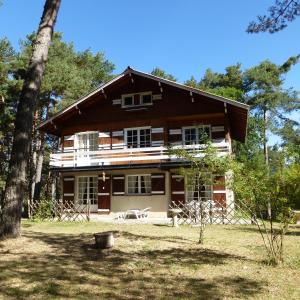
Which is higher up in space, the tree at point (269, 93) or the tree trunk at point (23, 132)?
the tree at point (269, 93)

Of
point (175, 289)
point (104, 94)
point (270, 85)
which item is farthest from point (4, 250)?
point (270, 85)

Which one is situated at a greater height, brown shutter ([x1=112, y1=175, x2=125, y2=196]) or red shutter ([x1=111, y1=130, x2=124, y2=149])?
red shutter ([x1=111, y1=130, x2=124, y2=149])

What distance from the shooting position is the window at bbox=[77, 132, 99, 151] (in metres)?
25.2

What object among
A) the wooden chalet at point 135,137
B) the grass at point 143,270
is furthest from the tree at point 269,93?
the grass at point 143,270

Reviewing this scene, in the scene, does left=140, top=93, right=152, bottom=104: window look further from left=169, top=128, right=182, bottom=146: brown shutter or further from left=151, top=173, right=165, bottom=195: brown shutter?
left=151, top=173, right=165, bottom=195: brown shutter

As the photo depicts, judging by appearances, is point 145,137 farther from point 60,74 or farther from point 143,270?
point 143,270

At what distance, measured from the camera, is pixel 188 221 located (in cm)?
1930

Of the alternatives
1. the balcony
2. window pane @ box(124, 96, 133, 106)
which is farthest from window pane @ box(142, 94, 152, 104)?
the balcony

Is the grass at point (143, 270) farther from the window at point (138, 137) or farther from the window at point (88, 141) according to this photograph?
the window at point (88, 141)

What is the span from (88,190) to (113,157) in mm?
2945

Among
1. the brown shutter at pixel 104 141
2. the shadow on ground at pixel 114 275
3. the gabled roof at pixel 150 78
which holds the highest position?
the gabled roof at pixel 150 78

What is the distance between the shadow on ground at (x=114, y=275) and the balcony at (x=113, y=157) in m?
11.6

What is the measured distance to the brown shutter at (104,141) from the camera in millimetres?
24411

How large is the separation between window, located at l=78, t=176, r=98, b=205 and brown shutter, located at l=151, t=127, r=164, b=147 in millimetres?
4469
